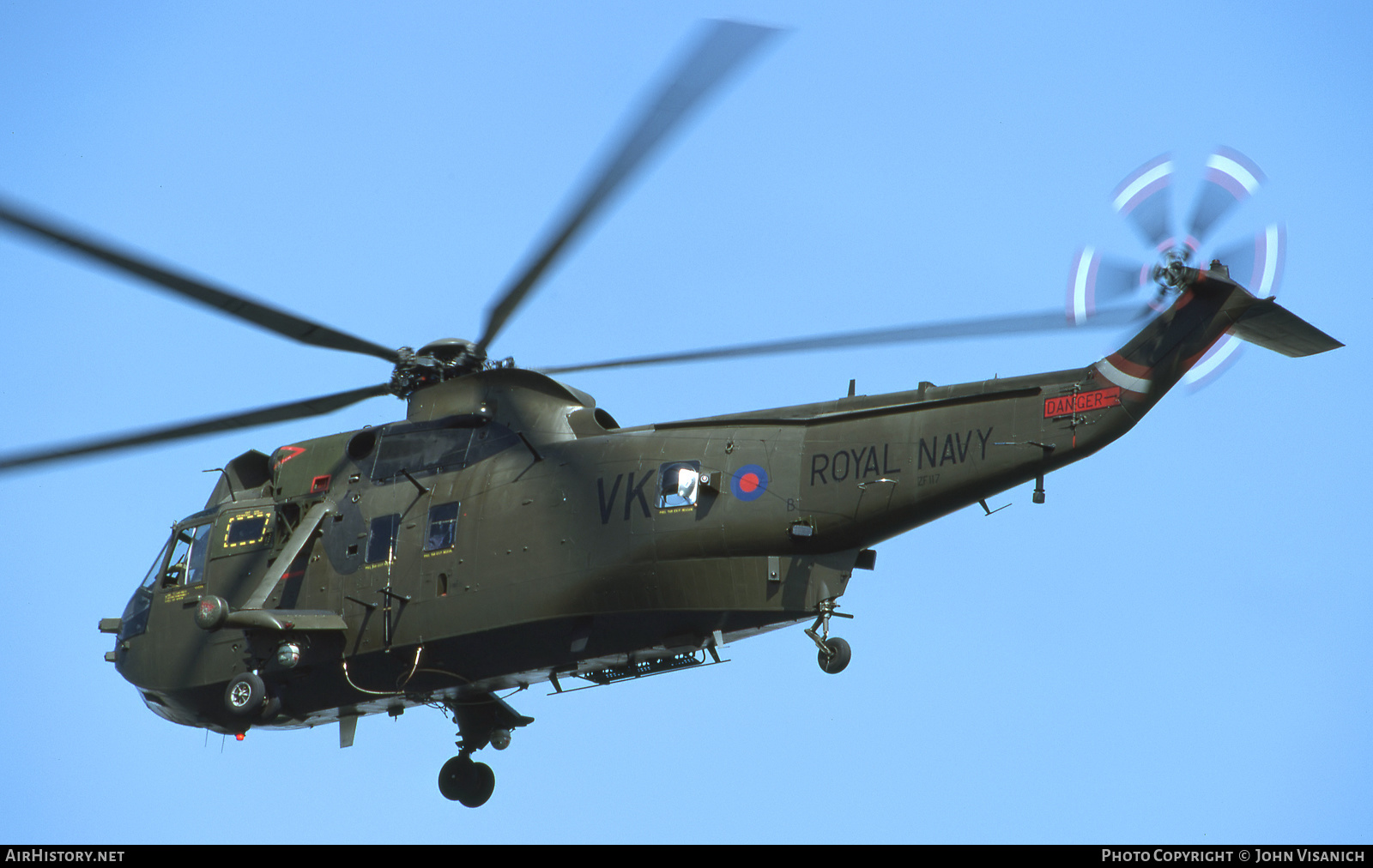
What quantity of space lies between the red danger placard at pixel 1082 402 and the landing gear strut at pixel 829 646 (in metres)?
3.54

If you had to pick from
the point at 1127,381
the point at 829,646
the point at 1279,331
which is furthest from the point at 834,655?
the point at 1279,331

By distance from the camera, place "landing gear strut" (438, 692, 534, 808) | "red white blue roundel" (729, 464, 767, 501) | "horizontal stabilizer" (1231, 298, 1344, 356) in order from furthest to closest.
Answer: "landing gear strut" (438, 692, 534, 808)
"red white blue roundel" (729, 464, 767, 501)
"horizontal stabilizer" (1231, 298, 1344, 356)

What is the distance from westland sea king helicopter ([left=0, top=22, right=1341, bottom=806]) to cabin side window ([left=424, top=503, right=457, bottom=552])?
0.05 metres

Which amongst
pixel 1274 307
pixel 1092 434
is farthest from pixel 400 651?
pixel 1274 307

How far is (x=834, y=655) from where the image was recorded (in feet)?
64.7

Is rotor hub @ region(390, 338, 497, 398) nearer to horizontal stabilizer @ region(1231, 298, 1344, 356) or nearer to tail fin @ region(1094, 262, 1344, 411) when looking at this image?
tail fin @ region(1094, 262, 1344, 411)

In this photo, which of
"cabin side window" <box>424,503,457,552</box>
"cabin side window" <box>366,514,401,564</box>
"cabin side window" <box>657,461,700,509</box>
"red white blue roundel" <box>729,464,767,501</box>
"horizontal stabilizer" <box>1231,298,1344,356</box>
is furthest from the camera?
"cabin side window" <box>366,514,401,564</box>

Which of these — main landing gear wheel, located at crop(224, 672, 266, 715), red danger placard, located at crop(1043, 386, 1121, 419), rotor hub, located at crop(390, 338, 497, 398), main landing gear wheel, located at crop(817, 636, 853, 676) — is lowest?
main landing gear wheel, located at crop(817, 636, 853, 676)

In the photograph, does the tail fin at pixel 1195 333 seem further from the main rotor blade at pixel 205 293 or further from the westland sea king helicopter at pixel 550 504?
the main rotor blade at pixel 205 293

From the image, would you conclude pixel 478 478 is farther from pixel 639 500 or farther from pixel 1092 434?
pixel 1092 434

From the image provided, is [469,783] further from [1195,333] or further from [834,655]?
[1195,333]

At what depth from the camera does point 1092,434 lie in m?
19.4

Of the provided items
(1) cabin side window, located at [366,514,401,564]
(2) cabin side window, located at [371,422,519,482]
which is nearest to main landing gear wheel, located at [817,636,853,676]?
(2) cabin side window, located at [371,422,519,482]

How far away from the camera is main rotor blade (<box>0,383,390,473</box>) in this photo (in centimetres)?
2219
